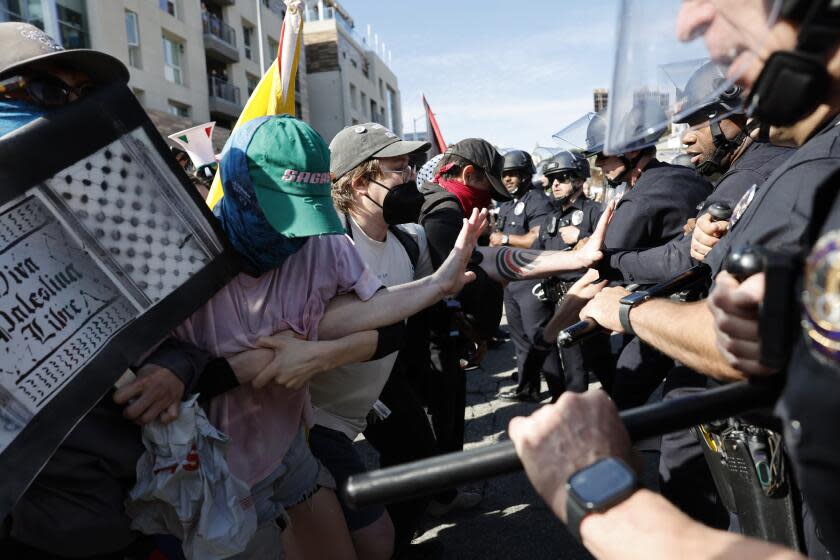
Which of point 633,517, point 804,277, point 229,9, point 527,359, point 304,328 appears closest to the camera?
point 804,277

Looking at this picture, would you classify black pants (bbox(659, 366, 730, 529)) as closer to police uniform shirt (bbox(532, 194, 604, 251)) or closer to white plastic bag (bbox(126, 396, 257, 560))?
white plastic bag (bbox(126, 396, 257, 560))

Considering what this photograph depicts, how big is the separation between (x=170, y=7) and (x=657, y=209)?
23.7m

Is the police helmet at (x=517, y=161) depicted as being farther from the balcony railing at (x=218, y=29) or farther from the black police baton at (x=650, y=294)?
the balcony railing at (x=218, y=29)

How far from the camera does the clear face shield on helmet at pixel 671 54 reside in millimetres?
941

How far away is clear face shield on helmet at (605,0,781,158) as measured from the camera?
0.94 m

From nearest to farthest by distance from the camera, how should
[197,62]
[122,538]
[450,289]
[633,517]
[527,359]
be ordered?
[633,517] → [122,538] → [450,289] → [527,359] → [197,62]

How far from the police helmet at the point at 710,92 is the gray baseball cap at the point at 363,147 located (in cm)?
152

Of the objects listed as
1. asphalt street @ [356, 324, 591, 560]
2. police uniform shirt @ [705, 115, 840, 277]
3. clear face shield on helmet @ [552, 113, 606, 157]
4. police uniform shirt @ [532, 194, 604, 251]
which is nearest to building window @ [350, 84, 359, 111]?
police uniform shirt @ [532, 194, 604, 251]

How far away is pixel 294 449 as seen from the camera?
1.93 meters

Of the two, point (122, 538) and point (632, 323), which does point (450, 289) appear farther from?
point (122, 538)

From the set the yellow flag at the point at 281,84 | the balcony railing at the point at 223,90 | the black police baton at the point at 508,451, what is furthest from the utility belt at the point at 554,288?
the balcony railing at the point at 223,90

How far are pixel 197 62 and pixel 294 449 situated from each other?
24.6 meters

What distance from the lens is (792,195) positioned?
1.29 m

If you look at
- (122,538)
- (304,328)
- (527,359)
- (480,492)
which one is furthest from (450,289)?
(527,359)
